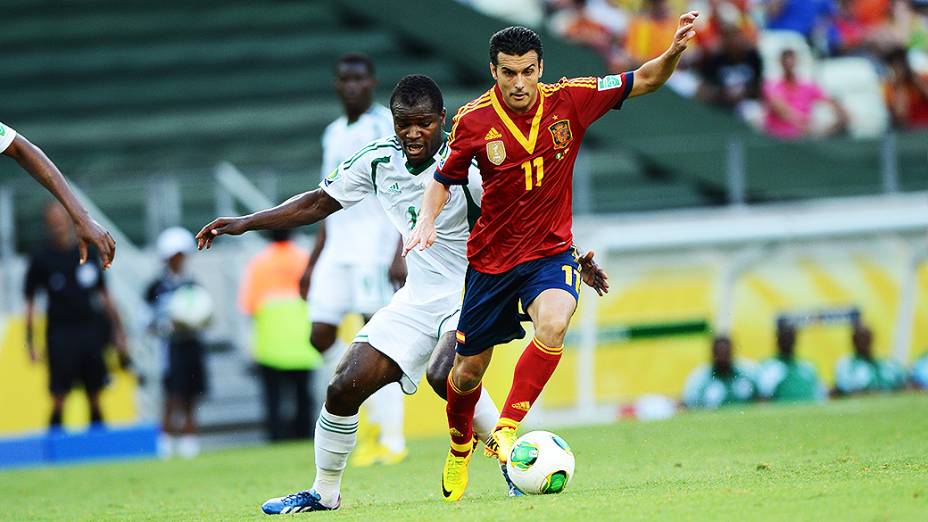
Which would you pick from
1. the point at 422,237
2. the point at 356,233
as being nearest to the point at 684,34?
the point at 422,237

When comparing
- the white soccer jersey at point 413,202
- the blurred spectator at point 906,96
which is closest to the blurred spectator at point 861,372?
the blurred spectator at point 906,96

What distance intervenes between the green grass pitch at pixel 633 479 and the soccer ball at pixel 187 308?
4.87 feet

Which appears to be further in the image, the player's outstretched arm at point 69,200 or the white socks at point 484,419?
the white socks at point 484,419

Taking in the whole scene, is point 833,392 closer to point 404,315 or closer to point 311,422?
point 311,422

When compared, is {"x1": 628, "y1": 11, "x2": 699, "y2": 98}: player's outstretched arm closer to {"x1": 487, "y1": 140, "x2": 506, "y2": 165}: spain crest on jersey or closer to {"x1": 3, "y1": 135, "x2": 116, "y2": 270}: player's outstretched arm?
{"x1": 487, "y1": 140, "x2": 506, "y2": 165}: spain crest on jersey

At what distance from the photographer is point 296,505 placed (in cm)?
755

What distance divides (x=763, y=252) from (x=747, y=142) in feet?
4.01

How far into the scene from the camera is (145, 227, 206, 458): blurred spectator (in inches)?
605

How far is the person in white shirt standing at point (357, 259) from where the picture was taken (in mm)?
11445

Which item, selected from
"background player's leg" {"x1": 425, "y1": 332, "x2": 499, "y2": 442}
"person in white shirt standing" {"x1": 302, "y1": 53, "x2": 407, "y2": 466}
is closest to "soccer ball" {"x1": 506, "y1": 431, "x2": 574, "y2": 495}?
"background player's leg" {"x1": 425, "y1": 332, "x2": 499, "y2": 442}

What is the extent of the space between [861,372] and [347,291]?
290 inches

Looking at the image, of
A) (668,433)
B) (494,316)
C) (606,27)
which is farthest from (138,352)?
(494,316)

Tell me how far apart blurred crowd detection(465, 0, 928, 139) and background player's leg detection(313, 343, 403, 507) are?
1243cm

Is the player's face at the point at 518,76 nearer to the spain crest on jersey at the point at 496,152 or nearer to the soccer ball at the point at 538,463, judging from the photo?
the spain crest on jersey at the point at 496,152
